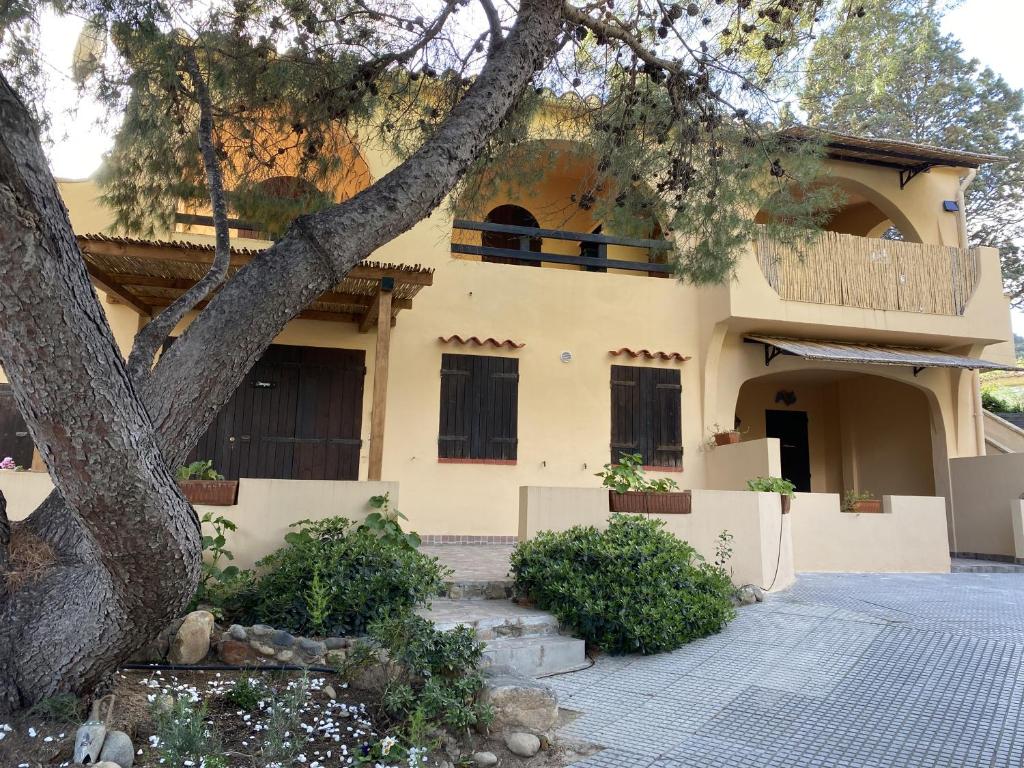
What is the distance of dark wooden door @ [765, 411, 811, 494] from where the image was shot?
1312 cm

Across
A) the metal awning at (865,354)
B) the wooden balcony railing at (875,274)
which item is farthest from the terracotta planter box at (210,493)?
the wooden balcony railing at (875,274)

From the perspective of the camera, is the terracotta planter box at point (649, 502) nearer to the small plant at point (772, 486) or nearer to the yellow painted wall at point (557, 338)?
the small plant at point (772, 486)

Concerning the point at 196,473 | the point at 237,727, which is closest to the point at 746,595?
the point at 237,727

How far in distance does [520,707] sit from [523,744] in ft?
0.85


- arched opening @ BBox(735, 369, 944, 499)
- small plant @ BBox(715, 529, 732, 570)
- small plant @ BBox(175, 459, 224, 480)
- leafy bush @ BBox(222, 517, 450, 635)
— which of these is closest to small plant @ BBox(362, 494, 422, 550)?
leafy bush @ BBox(222, 517, 450, 635)

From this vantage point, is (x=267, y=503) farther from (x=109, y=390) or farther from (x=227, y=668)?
(x=109, y=390)

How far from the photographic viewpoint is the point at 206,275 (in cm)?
400

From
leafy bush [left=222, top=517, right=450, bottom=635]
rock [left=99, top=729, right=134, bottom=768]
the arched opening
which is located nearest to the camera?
rock [left=99, top=729, right=134, bottom=768]

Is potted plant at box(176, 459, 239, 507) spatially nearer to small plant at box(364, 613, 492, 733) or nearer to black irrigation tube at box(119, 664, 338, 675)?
black irrigation tube at box(119, 664, 338, 675)

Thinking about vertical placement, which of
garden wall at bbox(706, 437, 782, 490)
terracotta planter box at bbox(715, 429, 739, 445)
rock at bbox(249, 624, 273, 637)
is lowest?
rock at bbox(249, 624, 273, 637)

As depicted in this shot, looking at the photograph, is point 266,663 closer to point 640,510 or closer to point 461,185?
point 640,510

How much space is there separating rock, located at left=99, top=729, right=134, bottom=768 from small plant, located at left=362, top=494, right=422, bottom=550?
267 cm

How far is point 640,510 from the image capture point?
6.26m

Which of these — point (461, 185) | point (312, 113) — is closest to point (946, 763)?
point (461, 185)
